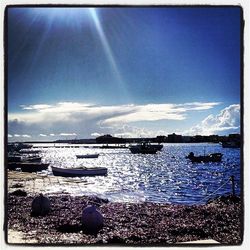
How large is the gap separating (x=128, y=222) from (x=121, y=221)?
3.1 inches

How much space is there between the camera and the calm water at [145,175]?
6031 mm

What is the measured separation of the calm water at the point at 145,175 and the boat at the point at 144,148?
0.08 metres

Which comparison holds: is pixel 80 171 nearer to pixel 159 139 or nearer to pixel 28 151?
pixel 28 151

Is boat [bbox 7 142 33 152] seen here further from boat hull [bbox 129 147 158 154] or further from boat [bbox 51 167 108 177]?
boat hull [bbox 129 147 158 154]

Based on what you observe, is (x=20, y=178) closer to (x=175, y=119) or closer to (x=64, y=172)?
(x=64, y=172)

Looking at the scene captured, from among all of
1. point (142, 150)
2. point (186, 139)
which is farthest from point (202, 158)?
point (186, 139)

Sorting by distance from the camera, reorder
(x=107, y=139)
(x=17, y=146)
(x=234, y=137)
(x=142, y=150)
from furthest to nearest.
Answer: (x=142, y=150) < (x=107, y=139) < (x=17, y=146) < (x=234, y=137)

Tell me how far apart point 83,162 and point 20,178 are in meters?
0.75

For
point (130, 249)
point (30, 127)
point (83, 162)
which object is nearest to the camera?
point (130, 249)

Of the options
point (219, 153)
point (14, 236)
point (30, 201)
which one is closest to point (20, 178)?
point (30, 201)

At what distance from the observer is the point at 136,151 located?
21.6 ft

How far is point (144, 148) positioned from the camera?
6.54 metres

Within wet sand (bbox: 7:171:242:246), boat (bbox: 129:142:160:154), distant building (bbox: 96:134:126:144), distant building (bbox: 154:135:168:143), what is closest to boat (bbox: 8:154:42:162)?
wet sand (bbox: 7:171:242:246)

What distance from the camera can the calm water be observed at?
603cm
